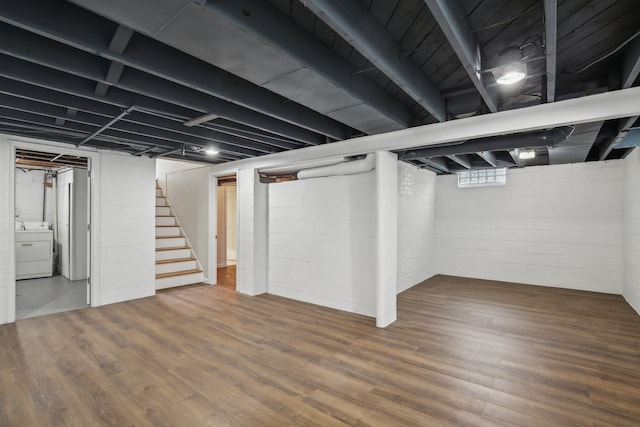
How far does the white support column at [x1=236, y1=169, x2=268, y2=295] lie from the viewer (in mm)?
5066

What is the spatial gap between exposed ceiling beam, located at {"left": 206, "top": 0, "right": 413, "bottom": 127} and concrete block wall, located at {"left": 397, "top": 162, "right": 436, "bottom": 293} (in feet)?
8.85

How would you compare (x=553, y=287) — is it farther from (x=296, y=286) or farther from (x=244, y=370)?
(x=244, y=370)

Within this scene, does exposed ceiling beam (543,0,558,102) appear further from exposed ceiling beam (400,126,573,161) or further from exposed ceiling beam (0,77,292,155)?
exposed ceiling beam (0,77,292,155)

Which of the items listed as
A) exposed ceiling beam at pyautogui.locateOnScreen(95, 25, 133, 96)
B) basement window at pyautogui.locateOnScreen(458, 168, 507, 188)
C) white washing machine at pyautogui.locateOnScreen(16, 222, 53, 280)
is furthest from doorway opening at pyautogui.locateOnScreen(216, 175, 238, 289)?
basement window at pyautogui.locateOnScreen(458, 168, 507, 188)

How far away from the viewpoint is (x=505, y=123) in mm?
2746

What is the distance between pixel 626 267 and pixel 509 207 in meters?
1.88

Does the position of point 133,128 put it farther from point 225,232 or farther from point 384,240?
point 225,232

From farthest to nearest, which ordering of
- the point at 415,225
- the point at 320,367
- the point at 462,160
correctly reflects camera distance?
the point at 415,225 < the point at 462,160 < the point at 320,367

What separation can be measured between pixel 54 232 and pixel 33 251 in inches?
34.1

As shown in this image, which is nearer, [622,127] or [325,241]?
[622,127]

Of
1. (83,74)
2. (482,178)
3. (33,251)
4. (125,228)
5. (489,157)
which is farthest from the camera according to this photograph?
(482,178)

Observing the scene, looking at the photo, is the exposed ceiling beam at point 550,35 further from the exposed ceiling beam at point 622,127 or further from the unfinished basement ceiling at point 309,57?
the exposed ceiling beam at point 622,127

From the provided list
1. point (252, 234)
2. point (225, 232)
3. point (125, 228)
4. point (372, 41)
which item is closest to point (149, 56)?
point (372, 41)

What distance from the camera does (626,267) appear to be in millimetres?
4758
